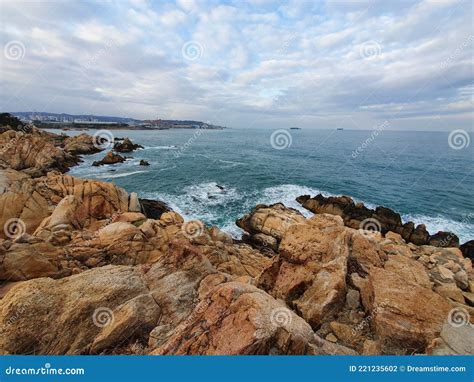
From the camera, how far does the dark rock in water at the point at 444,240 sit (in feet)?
78.0

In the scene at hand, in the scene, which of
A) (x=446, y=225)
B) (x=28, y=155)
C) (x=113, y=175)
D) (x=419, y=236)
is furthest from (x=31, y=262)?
(x=28, y=155)

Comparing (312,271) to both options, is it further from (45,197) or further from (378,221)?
(378,221)

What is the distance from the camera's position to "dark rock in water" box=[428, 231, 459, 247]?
2377 centimetres

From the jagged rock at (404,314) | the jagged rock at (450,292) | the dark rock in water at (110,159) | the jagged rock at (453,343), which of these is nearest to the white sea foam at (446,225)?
the jagged rock at (450,292)

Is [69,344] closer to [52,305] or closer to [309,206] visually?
[52,305]

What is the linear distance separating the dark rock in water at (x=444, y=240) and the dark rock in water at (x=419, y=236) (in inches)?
16.5

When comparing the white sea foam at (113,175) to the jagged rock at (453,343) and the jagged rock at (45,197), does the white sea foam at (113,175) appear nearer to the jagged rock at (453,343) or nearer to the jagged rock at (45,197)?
the jagged rock at (45,197)

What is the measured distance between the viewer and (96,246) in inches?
480

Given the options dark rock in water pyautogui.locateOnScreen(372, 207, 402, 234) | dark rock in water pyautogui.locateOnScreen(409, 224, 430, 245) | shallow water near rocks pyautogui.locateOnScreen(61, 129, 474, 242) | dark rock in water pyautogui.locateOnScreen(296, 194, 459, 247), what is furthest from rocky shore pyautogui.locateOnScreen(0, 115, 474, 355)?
shallow water near rocks pyautogui.locateOnScreen(61, 129, 474, 242)

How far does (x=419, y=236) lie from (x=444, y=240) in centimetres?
203

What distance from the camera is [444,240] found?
2409 cm

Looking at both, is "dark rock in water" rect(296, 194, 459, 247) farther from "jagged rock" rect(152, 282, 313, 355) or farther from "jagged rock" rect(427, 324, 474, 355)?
"jagged rock" rect(152, 282, 313, 355)

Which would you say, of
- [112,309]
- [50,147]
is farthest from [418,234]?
[50,147]

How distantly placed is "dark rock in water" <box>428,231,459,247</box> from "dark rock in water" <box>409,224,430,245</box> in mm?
418
